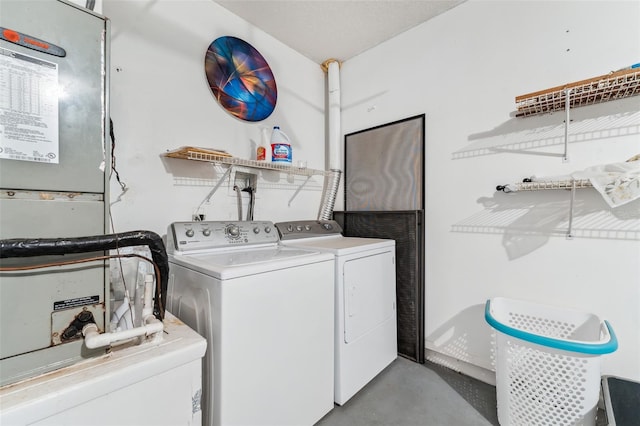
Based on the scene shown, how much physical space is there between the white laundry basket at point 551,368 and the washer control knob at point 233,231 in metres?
1.58

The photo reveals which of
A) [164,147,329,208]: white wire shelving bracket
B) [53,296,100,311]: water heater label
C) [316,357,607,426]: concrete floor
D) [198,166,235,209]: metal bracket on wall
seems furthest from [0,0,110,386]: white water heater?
[316,357,607,426]: concrete floor

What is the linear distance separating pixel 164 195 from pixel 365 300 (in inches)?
58.9

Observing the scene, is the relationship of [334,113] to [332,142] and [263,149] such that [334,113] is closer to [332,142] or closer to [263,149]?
[332,142]

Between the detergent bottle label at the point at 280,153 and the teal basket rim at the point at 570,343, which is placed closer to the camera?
the teal basket rim at the point at 570,343

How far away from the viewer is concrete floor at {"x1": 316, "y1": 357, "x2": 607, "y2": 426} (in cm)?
154

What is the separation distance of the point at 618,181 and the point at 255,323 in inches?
74.1

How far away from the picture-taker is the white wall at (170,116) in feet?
5.23

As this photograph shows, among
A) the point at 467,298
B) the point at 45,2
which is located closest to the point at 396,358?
the point at 467,298

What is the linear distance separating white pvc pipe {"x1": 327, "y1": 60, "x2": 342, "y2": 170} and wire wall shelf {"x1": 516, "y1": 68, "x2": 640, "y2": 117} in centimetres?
149

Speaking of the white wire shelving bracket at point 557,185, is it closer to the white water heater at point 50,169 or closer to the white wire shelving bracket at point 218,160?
the white wire shelving bracket at point 218,160

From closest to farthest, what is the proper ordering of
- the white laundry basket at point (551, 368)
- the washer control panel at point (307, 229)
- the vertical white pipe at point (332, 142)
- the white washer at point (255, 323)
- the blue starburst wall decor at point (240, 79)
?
1. the white washer at point (255, 323)
2. the white laundry basket at point (551, 368)
3. the blue starburst wall decor at point (240, 79)
4. the washer control panel at point (307, 229)
5. the vertical white pipe at point (332, 142)

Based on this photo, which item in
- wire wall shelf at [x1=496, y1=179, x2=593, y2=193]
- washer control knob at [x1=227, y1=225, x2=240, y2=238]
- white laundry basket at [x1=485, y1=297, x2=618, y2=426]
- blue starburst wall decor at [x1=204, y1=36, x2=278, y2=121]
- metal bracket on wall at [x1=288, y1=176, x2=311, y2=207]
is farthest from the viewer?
metal bracket on wall at [x1=288, y1=176, x2=311, y2=207]

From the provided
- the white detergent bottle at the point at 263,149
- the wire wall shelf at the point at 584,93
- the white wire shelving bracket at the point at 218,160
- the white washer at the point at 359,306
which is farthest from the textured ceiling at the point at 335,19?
the white washer at the point at 359,306

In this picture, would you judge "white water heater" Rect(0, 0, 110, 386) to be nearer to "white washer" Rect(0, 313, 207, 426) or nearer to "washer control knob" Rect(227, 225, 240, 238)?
"white washer" Rect(0, 313, 207, 426)
